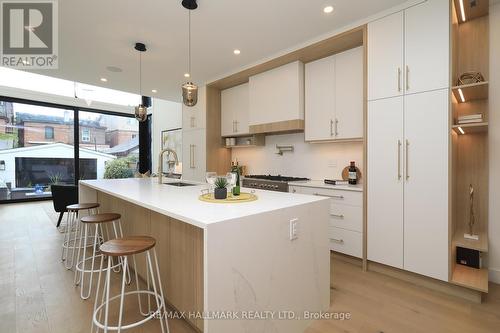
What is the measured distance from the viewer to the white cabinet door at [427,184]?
2.05 metres

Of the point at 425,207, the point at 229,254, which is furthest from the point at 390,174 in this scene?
the point at 229,254

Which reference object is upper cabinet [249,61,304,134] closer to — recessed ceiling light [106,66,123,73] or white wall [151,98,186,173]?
recessed ceiling light [106,66,123,73]

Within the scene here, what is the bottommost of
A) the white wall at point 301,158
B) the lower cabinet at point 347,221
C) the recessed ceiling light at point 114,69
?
the lower cabinet at point 347,221

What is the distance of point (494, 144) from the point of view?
226 cm

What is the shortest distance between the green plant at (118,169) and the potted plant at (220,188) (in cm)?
666

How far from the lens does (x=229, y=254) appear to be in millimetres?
1188

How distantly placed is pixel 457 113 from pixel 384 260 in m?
1.63

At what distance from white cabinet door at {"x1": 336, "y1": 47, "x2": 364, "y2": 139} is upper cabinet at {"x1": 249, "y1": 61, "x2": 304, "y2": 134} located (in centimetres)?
52

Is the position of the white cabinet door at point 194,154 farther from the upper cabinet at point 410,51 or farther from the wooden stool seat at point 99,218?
the upper cabinet at point 410,51

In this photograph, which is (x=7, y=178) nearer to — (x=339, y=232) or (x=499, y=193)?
(x=339, y=232)

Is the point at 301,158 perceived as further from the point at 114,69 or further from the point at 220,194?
the point at 114,69

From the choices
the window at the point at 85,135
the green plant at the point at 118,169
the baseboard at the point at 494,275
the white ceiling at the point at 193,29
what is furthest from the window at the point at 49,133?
the baseboard at the point at 494,275

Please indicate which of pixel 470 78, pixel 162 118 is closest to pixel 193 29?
pixel 470 78

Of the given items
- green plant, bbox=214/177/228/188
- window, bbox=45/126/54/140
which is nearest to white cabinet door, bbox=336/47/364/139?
green plant, bbox=214/177/228/188
